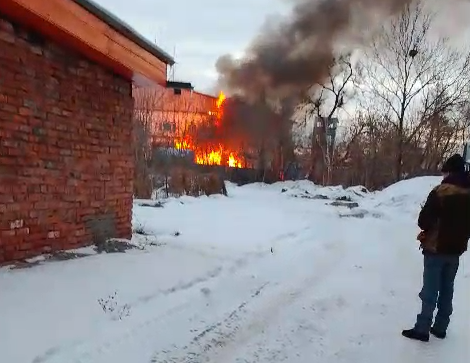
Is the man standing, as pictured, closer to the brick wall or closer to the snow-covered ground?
the snow-covered ground

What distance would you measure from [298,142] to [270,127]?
202 inches

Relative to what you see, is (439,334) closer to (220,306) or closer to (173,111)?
(220,306)

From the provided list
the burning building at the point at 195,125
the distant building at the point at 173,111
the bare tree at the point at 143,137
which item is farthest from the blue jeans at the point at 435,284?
the burning building at the point at 195,125

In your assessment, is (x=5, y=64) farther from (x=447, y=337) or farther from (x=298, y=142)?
(x=298, y=142)

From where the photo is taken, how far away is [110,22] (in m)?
5.46

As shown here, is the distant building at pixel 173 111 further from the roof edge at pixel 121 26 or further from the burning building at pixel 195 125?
the roof edge at pixel 121 26

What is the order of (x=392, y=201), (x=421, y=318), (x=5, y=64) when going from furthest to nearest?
1. (x=392, y=201)
2. (x=5, y=64)
3. (x=421, y=318)

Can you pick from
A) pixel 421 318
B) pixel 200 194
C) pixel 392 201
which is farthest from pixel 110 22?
Result: pixel 392 201

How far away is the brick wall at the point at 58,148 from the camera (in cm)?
493

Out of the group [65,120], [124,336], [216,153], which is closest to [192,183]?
[216,153]

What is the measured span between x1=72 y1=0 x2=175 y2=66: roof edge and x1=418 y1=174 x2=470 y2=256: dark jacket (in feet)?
11.7

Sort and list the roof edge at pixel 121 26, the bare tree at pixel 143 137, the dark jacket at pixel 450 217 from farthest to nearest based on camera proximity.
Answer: the bare tree at pixel 143 137 → the roof edge at pixel 121 26 → the dark jacket at pixel 450 217

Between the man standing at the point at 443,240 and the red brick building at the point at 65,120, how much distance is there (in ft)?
11.8

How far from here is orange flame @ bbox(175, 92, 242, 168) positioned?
2875 cm
